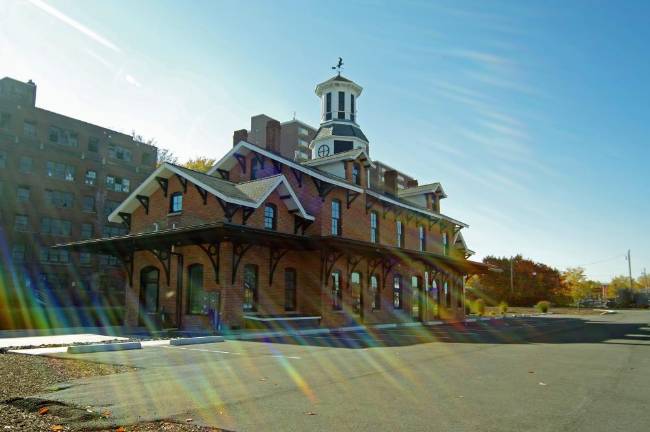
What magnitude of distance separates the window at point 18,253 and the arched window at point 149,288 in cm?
2534

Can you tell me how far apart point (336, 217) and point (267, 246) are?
6.01m

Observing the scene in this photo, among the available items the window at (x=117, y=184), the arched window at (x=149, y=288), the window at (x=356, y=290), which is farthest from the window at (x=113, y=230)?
the window at (x=356, y=290)

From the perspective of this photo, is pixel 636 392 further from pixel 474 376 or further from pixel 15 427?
pixel 15 427

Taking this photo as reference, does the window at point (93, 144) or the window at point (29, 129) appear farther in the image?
the window at point (93, 144)

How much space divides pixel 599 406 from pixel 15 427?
7.76m

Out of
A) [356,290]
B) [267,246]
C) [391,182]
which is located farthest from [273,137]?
[391,182]

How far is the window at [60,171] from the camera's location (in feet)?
163

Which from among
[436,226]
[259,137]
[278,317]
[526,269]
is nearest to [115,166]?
[259,137]

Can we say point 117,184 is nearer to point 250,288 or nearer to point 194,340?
point 250,288

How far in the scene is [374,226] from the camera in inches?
1245

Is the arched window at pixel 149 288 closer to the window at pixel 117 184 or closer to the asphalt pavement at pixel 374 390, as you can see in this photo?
the asphalt pavement at pixel 374 390

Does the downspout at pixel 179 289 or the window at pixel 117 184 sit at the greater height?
the window at pixel 117 184

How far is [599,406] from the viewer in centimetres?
777

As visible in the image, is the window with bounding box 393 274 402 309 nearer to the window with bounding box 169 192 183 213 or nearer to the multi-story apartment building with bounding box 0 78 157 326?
the window with bounding box 169 192 183 213
